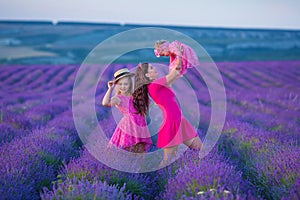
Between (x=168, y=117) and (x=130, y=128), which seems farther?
(x=130, y=128)

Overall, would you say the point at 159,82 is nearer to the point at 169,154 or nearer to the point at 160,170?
the point at 169,154

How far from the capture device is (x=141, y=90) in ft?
10.4

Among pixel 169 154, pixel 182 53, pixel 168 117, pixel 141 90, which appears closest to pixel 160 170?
pixel 169 154

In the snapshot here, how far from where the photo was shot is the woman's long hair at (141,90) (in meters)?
3.10

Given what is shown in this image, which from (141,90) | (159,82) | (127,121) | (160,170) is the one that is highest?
(159,82)

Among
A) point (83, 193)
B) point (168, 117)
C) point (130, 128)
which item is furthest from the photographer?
point (130, 128)

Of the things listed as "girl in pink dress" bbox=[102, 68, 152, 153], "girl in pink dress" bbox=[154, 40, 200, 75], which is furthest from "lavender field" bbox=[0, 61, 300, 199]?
"girl in pink dress" bbox=[154, 40, 200, 75]

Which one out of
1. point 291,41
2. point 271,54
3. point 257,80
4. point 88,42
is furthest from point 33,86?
point 291,41

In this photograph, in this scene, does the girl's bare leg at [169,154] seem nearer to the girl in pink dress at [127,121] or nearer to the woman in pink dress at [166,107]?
the woman in pink dress at [166,107]

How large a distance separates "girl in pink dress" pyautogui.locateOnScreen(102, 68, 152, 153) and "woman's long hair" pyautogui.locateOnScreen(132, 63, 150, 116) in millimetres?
51

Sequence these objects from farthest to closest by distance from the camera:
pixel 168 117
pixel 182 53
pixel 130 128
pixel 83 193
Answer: pixel 130 128
pixel 168 117
pixel 182 53
pixel 83 193

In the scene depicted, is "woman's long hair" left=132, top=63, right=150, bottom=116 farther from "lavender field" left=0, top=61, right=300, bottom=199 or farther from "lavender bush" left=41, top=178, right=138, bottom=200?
"lavender bush" left=41, top=178, right=138, bottom=200

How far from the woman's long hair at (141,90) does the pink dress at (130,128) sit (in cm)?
5

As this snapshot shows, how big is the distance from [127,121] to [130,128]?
0.26ft
